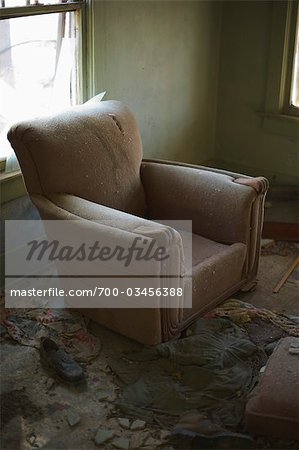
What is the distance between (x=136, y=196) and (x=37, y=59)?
79cm

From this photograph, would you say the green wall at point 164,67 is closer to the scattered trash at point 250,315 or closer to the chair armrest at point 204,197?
the chair armrest at point 204,197

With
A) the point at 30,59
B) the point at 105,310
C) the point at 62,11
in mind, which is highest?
the point at 62,11

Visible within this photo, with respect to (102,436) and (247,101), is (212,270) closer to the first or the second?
(102,436)

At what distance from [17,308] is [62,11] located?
139 cm

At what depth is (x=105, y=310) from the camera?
268 cm

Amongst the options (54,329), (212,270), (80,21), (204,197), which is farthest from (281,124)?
(54,329)

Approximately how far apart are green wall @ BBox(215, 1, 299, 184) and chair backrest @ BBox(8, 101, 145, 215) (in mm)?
1374

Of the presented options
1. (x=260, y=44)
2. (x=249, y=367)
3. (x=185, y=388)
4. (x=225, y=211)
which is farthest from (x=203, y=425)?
(x=260, y=44)

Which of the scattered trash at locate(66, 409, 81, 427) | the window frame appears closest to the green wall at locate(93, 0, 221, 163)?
the window frame

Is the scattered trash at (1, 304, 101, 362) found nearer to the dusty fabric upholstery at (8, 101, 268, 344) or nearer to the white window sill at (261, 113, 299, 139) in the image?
the dusty fabric upholstery at (8, 101, 268, 344)

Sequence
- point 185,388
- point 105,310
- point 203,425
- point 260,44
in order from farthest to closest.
→ point 260,44 < point 105,310 < point 185,388 < point 203,425

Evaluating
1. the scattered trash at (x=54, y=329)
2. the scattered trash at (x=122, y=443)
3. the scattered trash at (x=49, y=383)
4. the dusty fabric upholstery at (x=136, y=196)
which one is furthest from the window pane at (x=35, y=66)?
the scattered trash at (x=122, y=443)

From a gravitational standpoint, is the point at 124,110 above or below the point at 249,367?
above

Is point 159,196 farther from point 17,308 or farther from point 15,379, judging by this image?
point 15,379
